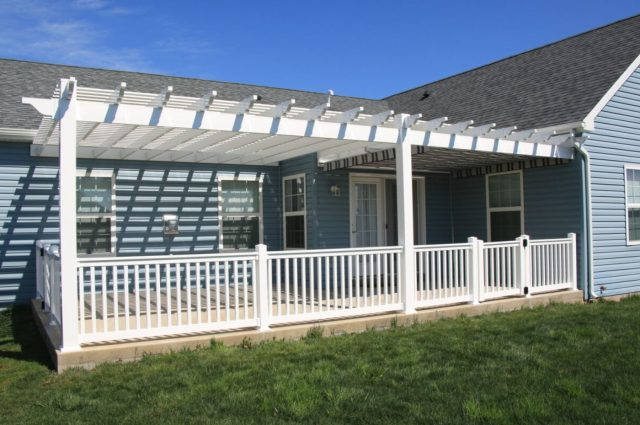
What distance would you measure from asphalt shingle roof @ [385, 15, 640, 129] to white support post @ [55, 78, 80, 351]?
770cm

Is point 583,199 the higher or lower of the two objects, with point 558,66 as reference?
lower

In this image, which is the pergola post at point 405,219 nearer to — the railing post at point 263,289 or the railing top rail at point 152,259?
the railing post at point 263,289

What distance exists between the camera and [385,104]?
14.8m

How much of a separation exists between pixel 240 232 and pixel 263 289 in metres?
4.64

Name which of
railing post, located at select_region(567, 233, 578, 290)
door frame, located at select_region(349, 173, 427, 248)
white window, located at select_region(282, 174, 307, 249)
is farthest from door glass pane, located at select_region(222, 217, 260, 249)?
railing post, located at select_region(567, 233, 578, 290)

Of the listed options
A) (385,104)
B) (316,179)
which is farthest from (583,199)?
(385,104)

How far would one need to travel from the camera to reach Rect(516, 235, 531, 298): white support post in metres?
8.50

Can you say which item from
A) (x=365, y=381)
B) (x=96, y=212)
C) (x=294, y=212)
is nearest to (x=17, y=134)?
(x=96, y=212)

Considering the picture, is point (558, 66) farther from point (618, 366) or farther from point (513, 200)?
point (618, 366)

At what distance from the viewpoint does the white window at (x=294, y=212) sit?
423 inches

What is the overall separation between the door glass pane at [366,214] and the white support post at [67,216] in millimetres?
6470

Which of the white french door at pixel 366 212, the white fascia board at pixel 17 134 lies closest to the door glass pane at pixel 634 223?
the white french door at pixel 366 212

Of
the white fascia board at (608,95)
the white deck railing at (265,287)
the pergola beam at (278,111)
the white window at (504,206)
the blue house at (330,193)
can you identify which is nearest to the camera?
the white deck railing at (265,287)

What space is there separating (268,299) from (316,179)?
4.35 m
